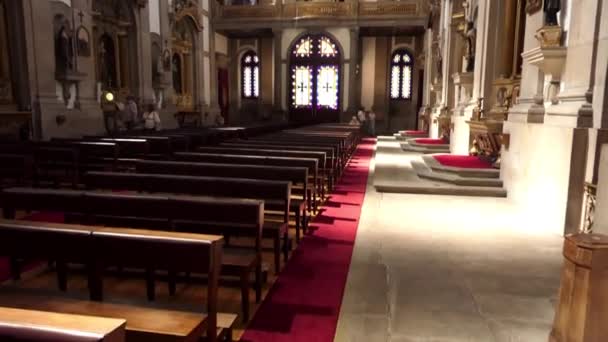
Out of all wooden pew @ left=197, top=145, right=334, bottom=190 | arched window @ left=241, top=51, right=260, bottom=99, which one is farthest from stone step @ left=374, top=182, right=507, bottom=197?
arched window @ left=241, top=51, right=260, bottom=99

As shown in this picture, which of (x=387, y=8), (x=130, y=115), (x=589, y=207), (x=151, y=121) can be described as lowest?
(x=589, y=207)

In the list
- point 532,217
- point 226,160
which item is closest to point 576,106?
point 532,217

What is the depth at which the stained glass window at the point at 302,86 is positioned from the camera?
2272 cm

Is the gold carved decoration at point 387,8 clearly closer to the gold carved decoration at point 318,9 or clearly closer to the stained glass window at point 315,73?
the gold carved decoration at point 318,9

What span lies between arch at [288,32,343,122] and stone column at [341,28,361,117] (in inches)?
28.4

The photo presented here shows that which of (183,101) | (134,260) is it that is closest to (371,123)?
(183,101)

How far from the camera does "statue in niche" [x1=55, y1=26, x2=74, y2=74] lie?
1016 centimetres

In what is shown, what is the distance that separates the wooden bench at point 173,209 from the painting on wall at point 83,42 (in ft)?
30.0

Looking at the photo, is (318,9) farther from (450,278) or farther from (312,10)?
(450,278)

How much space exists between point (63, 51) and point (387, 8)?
47.9 feet

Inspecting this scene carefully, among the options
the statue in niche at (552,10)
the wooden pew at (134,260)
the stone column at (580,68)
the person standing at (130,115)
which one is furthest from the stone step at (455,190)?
the person standing at (130,115)

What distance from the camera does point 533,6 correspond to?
18.0 ft

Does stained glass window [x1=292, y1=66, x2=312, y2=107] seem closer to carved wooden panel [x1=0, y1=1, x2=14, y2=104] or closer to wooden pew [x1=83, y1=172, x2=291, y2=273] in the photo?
carved wooden panel [x1=0, y1=1, x2=14, y2=104]

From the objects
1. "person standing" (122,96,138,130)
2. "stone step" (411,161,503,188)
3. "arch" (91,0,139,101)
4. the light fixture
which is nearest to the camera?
"stone step" (411,161,503,188)
